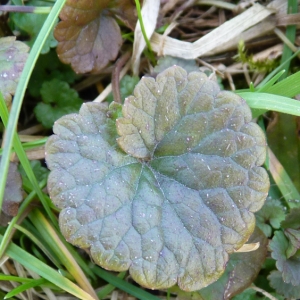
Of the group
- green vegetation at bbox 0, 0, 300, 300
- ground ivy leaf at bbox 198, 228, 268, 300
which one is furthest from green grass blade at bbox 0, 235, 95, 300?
ground ivy leaf at bbox 198, 228, 268, 300

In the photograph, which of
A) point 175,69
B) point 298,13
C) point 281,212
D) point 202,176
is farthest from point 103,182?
point 298,13

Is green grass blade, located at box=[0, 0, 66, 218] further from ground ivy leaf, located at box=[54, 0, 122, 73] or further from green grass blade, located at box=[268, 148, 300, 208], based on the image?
green grass blade, located at box=[268, 148, 300, 208]

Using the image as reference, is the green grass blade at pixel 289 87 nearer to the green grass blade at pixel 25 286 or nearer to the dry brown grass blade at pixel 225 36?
the dry brown grass blade at pixel 225 36

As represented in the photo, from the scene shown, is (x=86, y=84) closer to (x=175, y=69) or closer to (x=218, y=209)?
(x=175, y=69)

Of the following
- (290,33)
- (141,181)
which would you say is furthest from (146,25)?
(141,181)

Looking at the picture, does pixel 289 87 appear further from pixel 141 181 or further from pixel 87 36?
pixel 87 36

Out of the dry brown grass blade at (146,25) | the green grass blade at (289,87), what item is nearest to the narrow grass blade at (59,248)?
the dry brown grass blade at (146,25)
